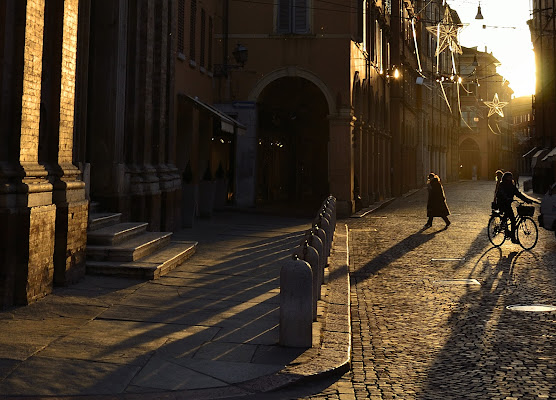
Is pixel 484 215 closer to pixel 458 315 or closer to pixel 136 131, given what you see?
pixel 136 131

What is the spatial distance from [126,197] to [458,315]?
7015mm

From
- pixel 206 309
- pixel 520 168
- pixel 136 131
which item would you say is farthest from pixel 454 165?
pixel 206 309

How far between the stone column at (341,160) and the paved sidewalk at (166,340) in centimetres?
1676

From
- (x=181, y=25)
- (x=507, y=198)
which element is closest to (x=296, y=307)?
(x=507, y=198)

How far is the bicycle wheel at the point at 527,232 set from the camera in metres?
16.2

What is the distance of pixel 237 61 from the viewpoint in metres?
24.3

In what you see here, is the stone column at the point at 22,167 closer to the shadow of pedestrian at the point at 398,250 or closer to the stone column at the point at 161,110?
the shadow of pedestrian at the point at 398,250

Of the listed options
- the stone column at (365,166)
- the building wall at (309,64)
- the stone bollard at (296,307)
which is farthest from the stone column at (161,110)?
the stone column at (365,166)

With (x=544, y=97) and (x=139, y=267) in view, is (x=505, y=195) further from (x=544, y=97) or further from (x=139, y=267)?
(x=544, y=97)

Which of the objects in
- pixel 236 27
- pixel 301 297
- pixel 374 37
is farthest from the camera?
pixel 374 37

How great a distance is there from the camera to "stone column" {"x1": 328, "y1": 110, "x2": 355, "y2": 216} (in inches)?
1083

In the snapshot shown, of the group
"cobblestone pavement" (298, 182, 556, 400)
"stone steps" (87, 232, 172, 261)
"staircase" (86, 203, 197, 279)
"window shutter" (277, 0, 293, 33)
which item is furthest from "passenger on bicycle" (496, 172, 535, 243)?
"window shutter" (277, 0, 293, 33)

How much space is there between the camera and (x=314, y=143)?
3725cm

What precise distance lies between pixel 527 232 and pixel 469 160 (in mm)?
80757
